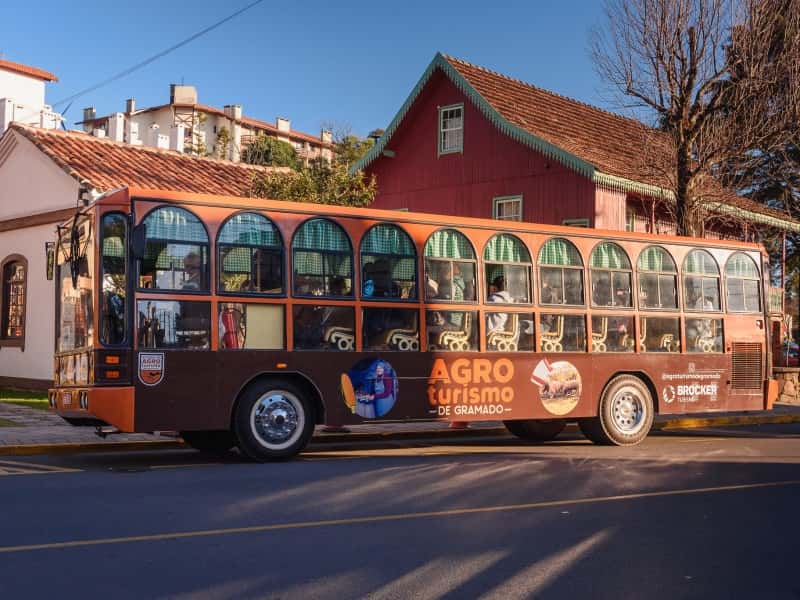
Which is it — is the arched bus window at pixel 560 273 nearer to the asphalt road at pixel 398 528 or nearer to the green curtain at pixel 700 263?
the green curtain at pixel 700 263

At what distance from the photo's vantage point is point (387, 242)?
43.2 feet

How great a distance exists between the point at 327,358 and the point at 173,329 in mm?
1954

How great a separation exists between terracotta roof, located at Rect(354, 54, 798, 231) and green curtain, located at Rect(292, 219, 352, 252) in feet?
38.5

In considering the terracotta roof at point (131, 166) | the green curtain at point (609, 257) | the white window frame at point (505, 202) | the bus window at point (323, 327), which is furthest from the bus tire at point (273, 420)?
the white window frame at point (505, 202)

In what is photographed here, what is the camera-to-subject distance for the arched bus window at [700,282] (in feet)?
52.5

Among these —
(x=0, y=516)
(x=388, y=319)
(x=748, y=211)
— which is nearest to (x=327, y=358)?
(x=388, y=319)

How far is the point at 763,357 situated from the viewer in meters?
16.8

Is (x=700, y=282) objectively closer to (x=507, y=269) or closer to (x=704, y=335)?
(x=704, y=335)

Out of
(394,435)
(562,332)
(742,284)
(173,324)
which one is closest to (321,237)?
(173,324)

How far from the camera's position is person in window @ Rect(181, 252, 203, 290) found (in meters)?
11.8

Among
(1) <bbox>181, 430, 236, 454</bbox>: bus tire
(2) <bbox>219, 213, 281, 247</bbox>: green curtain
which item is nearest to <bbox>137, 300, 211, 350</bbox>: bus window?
(2) <bbox>219, 213, 281, 247</bbox>: green curtain

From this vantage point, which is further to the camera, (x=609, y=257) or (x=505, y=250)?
(x=609, y=257)

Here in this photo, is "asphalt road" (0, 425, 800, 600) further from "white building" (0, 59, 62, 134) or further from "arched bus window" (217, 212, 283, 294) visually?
"white building" (0, 59, 62, 134)

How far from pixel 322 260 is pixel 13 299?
14.8m
